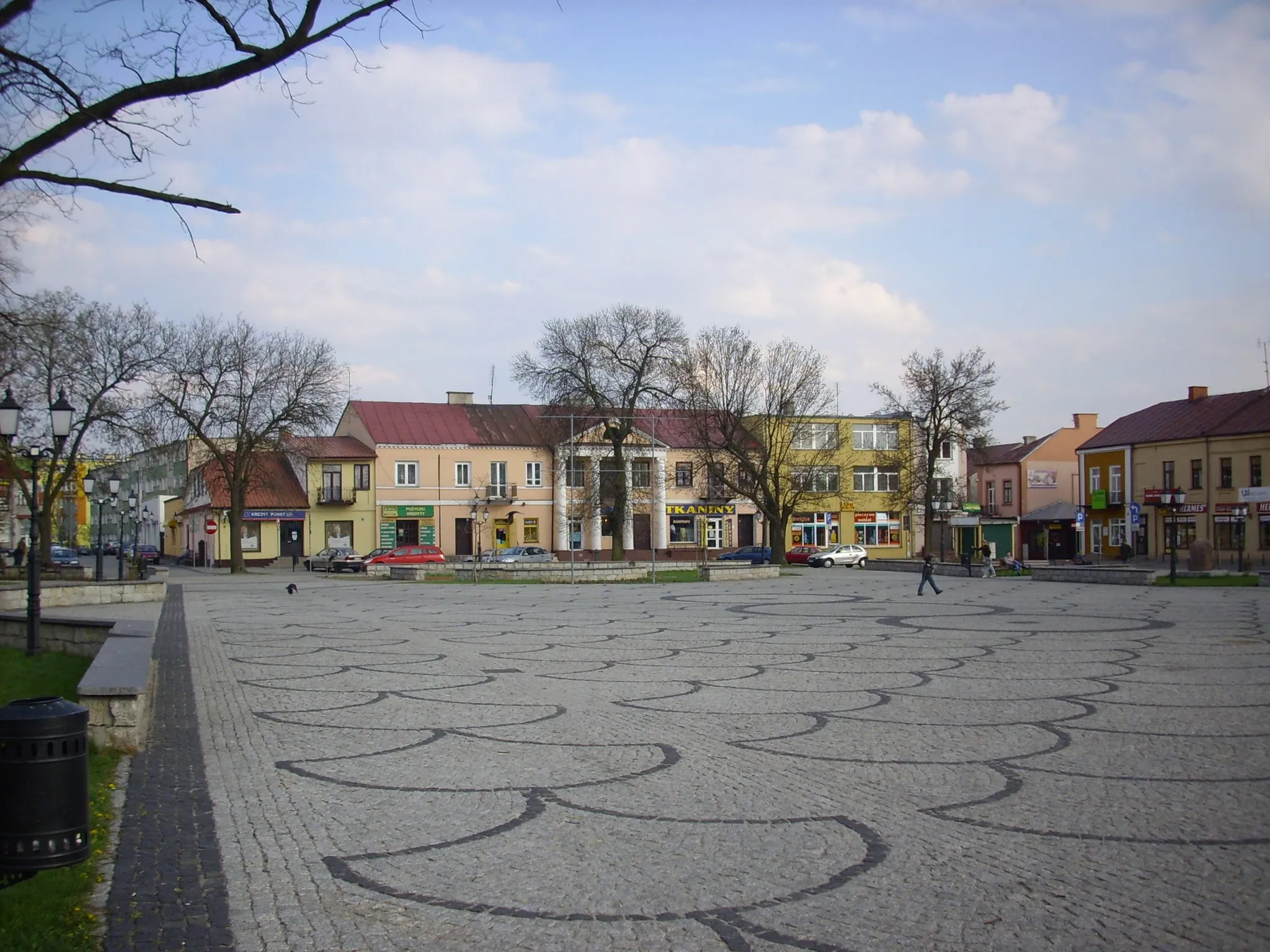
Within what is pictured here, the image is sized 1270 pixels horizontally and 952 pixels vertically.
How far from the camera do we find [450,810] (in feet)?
24.5

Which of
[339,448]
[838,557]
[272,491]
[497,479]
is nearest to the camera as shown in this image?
[838,557]

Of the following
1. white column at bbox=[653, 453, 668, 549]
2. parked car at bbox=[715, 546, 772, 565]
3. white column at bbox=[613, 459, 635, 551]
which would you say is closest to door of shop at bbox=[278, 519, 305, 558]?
white column at bbox=[613, 459, 635, 551]

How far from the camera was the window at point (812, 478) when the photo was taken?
58.9 meters

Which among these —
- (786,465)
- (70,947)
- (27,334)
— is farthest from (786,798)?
(786,465)

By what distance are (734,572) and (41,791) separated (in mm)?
39003

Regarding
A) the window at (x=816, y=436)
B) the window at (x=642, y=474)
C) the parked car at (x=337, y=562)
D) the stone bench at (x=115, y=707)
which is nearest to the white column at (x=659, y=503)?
the window at (x=642, y=474)

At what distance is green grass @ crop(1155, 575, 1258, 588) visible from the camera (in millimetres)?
36375

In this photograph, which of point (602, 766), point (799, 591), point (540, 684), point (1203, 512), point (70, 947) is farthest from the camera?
point (1203, 512)

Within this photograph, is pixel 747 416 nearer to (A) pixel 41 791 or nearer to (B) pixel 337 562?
(B) pixel 337 562

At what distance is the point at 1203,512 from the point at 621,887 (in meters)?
62.8

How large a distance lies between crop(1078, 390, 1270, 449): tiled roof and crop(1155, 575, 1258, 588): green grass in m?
22.7

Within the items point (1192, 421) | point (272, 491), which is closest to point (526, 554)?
point (272, 491)

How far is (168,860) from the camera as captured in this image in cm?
638

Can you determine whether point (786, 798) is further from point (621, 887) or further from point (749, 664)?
point (749, 664)
